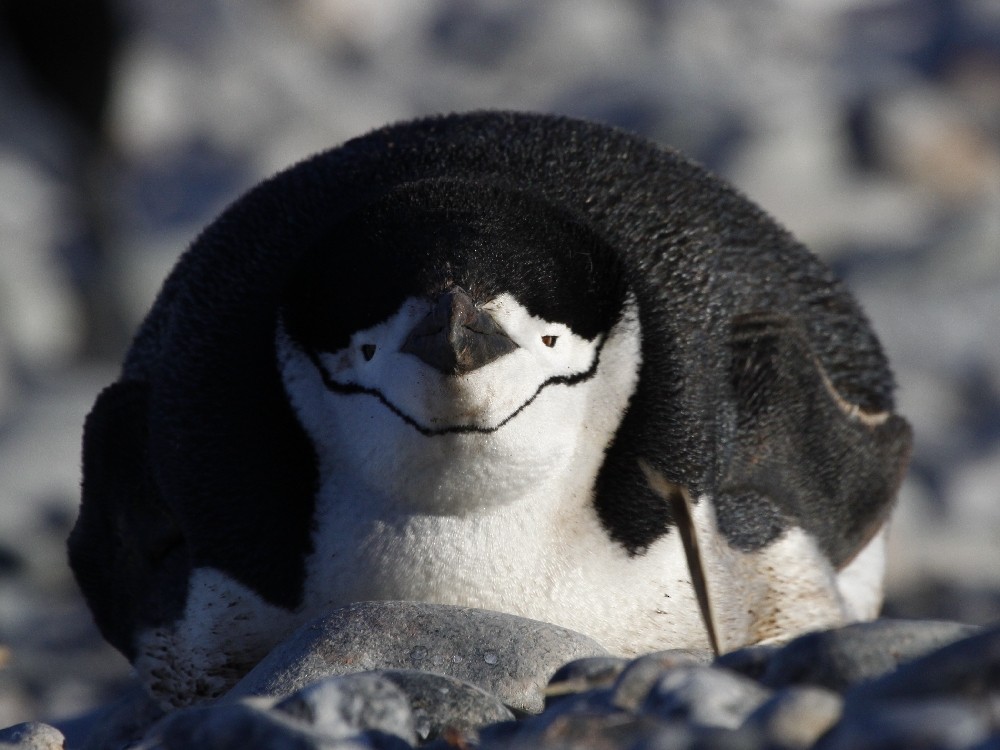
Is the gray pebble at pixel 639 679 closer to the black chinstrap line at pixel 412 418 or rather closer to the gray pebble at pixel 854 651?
the gray pebble at pixel 854 651

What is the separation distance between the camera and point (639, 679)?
2189mm

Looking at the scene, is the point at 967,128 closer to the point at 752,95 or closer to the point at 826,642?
the point at 752,95

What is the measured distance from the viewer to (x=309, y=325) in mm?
3043

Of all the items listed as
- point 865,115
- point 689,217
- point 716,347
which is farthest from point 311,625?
point 865,115

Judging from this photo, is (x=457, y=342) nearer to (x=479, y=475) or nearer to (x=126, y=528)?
(x=479, y=475)

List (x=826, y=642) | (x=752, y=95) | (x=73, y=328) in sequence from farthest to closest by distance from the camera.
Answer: (x=752, y=95), (x=73, y=328), (x=826, y=642)

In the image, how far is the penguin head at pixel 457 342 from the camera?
2789 millimetres

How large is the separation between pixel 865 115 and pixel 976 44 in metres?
2.16

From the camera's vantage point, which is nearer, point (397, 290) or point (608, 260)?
point (397, 290)

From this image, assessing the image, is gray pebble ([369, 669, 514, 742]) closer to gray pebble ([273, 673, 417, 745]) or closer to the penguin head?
gray pebble ([273, 673, 417, 745])

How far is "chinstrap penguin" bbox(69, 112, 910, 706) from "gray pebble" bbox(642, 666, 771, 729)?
0.75m

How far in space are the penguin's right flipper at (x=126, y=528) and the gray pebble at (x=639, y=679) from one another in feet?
4.47

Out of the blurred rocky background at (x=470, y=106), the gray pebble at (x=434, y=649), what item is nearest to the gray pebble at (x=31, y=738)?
the gray pebble at (x=434, y=649)

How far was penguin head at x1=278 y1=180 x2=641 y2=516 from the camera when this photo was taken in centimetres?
279
